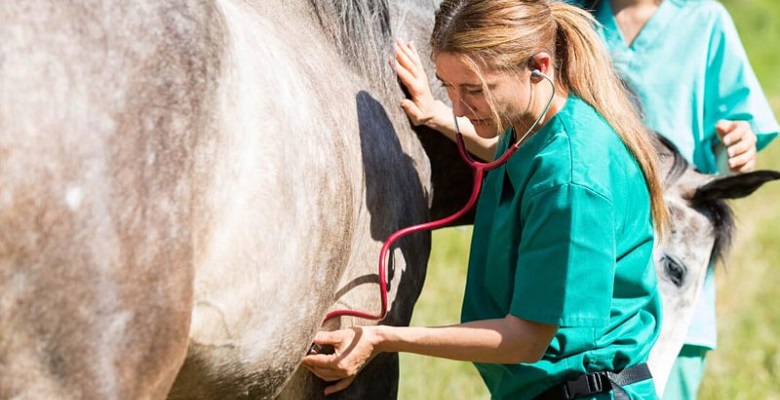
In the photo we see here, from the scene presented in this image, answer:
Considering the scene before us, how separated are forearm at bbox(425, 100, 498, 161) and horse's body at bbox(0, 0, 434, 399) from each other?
1.81 ft

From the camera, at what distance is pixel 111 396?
4.25 ft

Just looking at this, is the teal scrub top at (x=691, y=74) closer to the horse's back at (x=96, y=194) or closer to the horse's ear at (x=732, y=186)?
the horse's ear at (x=732, y=186)

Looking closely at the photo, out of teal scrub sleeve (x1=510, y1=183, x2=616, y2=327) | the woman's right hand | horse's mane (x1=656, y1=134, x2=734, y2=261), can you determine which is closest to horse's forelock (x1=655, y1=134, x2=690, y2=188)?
horse's mane (x1=656, y1=134, x2=734, y2=261)

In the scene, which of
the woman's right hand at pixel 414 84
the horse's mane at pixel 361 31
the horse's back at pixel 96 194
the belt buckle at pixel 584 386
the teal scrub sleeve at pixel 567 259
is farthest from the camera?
the woman's right hand at pixel 414 84

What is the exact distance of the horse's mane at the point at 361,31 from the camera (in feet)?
7.03

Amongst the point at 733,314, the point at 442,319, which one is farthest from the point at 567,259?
the point at 733,314

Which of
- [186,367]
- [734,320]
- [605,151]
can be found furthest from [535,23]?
[734,320]

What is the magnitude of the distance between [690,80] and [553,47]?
3.92 ft

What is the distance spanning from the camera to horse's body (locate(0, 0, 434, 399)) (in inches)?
47.2

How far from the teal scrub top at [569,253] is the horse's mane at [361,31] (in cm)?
36

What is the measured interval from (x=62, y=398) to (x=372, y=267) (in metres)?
0.97

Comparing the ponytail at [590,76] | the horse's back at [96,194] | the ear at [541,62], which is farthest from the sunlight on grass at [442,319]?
the horse's back at [96,194]

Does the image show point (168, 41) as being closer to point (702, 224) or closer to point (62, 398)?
point (62, 398)

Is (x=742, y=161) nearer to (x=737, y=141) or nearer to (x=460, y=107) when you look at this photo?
(x=737, y=141)
